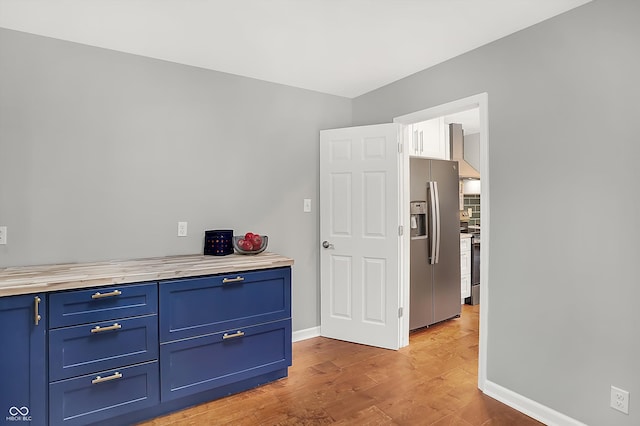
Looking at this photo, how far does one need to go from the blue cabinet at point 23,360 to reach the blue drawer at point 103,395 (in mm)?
66

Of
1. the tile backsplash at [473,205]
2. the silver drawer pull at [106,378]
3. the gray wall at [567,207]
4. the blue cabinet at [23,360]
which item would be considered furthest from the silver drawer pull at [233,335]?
the tile backsplash at [473,205]

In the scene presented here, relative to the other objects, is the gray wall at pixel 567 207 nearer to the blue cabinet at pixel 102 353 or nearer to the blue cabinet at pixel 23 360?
the blue cabinet at pixel 102 353

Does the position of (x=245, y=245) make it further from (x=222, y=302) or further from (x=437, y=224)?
(x=437, y=224)

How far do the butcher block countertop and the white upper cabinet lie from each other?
2.00 metres

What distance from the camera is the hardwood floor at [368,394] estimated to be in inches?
86.2

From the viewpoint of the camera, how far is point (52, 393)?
1.90 meters

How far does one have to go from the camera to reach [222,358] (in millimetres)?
2408

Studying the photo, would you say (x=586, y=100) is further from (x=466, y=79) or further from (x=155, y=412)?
(x=155, y=412)

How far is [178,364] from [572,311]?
244 centimetres

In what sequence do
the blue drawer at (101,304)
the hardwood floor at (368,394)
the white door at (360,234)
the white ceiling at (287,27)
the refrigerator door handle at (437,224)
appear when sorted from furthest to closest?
the refrigerator door handle at (437,224) < the white door at (360,234) < the hardwood floor at (368,394) < the white ceiling at (287,27) < the blue drawer at (101,304)

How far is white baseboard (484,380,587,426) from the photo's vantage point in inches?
81.7

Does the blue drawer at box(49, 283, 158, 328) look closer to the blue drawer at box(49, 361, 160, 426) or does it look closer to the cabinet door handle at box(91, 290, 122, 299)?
Result: the cabinet door handle at box(91, 290, 122, 299)

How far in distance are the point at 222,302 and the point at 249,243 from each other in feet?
2.01

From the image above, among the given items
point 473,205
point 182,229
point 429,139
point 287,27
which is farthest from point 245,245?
point 473,205
